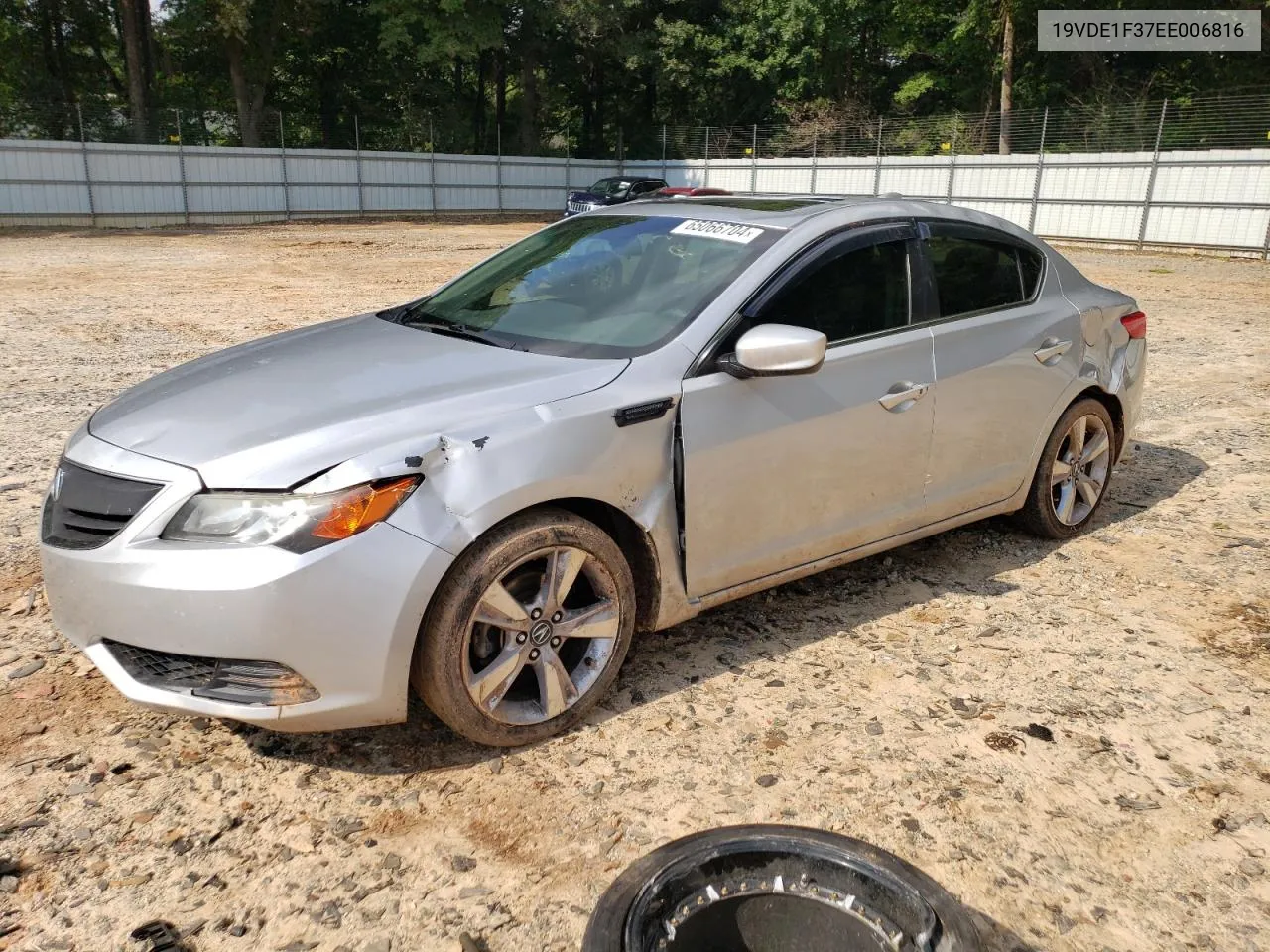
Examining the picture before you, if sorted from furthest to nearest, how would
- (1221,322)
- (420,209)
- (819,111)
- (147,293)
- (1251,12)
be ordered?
(819,111)
(420,209)
(1251,12)
(147,293)
(1221,322)

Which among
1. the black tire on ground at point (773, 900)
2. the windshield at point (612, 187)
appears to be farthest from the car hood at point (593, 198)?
the black tire on ground at point (773, 900)

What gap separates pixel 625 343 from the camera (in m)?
3.47

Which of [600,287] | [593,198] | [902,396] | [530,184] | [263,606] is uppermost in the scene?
[600,287]

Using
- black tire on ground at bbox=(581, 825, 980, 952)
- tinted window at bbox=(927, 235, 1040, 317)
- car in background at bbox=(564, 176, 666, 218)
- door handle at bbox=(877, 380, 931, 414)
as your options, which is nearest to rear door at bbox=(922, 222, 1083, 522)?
tinted window at bbox=(927, 235, 1040, 317)

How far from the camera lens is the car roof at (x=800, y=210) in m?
3.99

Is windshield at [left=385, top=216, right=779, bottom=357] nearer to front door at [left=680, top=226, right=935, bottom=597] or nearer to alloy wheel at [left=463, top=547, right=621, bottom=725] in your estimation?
front door at [left=680, top=226, right=935, bottom=597]

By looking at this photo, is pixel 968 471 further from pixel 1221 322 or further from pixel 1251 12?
pixel 1251 12

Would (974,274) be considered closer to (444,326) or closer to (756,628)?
(756,628)

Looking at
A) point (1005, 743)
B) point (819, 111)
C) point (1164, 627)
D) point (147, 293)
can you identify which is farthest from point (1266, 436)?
point (819, 111)

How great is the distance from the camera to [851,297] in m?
3.94

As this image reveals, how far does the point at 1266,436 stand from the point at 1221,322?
21.6 ft

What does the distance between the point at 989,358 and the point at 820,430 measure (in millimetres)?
1076

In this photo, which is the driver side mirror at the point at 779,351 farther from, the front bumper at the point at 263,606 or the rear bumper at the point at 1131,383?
the rear bumper at the point at 1131,383

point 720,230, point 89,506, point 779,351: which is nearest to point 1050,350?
point 720,230
